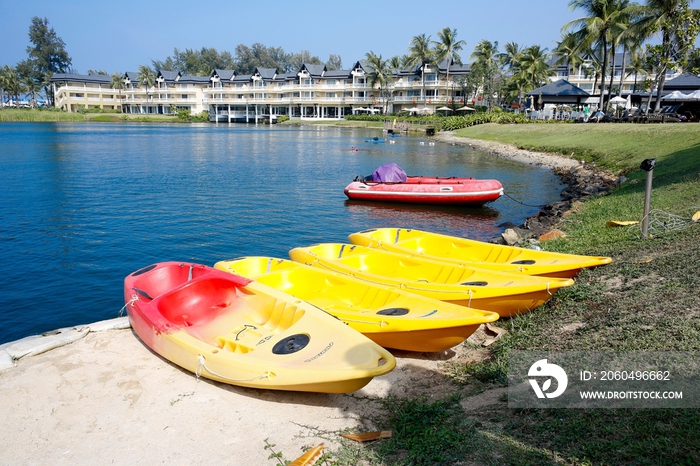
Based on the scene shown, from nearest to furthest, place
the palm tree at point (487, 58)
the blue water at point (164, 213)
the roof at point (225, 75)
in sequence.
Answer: the blue water at point (164, 213) → the palm tree at point (487, 58) → the roof at point (225, 75)

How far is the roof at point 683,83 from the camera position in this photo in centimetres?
4594

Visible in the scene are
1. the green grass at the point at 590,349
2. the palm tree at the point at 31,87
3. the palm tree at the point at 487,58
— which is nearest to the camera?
the green grass at the point at 590,349

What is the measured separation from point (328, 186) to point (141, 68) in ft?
320

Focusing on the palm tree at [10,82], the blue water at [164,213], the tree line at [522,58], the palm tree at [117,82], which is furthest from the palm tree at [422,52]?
the palm tree at [10,82]

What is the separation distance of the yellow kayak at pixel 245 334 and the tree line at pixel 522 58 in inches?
680

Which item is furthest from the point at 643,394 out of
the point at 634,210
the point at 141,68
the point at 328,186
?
the point at 141,68

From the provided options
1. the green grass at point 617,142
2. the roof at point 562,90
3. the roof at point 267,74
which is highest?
the roof at point 267,74

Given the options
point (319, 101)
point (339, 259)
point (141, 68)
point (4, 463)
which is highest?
point (141, 68)

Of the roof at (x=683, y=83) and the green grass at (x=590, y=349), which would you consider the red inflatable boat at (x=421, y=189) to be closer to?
the green grass at (x=590, y=349)

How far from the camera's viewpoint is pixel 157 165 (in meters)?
36.4

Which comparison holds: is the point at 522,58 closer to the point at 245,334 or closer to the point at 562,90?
the point at 562,90

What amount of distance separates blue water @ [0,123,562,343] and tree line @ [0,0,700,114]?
10148 mm

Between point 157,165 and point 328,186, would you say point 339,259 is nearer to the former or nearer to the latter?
point 328,186

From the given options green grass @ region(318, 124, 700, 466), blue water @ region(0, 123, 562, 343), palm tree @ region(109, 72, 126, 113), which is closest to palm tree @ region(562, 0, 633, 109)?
blue water @ region(0, 123, 562, 343)
